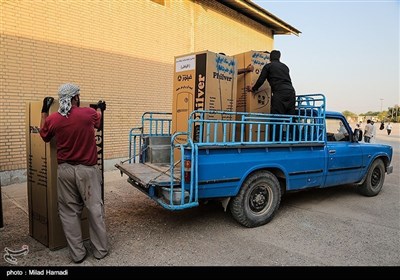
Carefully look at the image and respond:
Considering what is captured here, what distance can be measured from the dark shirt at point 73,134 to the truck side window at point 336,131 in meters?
4.32

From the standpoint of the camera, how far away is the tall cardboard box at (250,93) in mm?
5221

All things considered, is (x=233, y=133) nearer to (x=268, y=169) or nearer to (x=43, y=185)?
(x=268, y=169)

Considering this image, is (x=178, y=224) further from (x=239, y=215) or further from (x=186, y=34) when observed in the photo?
(x=186, y=34)

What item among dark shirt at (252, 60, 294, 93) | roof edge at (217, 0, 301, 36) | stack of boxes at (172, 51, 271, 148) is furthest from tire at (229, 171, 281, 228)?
roof edge at (217, 0, 301, 36)

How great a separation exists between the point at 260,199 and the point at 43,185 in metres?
2.79

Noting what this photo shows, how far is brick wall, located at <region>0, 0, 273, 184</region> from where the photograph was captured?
249 inches

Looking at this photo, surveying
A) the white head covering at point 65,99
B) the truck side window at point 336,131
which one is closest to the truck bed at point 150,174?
the white head covering at point 65,99

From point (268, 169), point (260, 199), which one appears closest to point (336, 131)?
point (268, 169)

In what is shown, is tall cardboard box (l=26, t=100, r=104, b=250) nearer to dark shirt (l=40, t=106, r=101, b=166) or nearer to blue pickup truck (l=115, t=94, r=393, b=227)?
dark shirt (l=40, t=106, r=101, b=166)

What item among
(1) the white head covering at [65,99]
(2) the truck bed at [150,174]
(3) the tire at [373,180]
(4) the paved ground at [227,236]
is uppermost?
(1) the white head covering at [65,99]

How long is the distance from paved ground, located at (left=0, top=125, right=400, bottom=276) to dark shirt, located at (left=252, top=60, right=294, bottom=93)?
205cm

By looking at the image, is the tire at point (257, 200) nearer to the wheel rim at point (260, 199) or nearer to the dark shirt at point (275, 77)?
the wheel rim at point (260, 199)

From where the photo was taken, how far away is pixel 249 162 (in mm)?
4098

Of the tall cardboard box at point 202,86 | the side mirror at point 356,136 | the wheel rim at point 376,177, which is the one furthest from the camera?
the wheel rim at point 376,177
